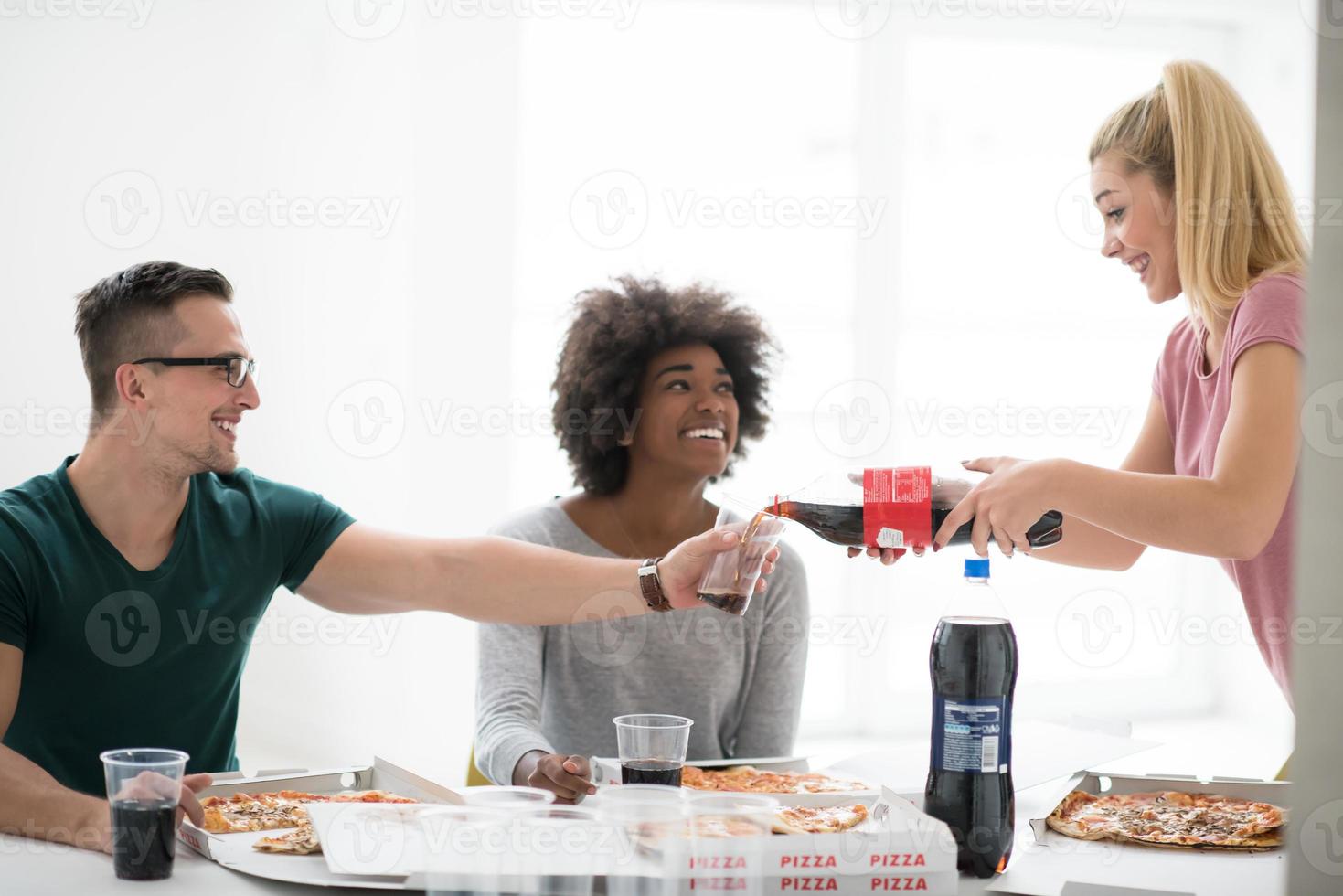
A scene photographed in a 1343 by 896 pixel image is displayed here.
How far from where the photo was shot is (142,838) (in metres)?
1.10

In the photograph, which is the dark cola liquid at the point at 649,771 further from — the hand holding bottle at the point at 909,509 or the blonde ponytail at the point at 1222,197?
the blonde ponytail at the point at 1222,197

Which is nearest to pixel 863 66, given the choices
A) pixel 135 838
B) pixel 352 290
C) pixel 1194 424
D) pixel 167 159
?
pixel 352 290

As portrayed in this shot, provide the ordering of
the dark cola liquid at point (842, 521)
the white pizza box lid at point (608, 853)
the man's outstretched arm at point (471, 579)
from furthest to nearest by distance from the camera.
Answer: the man's outstretched arm at point (471, 579)
the dark cola liquid at point (842, 521)
the white pizza box lid at point (608, 853)

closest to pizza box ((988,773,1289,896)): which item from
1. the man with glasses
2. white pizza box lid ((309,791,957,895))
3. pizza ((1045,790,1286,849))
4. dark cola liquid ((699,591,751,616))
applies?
pizza ((1045,790,1286,849))

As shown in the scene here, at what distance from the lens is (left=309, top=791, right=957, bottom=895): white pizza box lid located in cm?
92

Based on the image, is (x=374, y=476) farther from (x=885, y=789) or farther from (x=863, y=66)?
(x=885, y=789)

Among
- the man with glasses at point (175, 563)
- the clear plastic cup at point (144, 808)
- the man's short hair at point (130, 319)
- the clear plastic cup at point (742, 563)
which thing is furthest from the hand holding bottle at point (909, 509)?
the man's short hair at point (130, 319)

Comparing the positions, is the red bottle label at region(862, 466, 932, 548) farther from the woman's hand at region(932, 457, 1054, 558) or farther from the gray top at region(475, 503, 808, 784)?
the gray top at region(475, 503, 808, 784)

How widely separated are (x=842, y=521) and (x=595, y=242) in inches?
97.5

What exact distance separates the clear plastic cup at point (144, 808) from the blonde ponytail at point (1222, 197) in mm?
1359

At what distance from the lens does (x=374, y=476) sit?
134 inches

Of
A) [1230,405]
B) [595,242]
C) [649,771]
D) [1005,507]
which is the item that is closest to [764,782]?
[649,771]

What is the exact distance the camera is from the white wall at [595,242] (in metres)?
3.09

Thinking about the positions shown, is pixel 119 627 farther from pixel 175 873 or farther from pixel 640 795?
pixel 640 795
